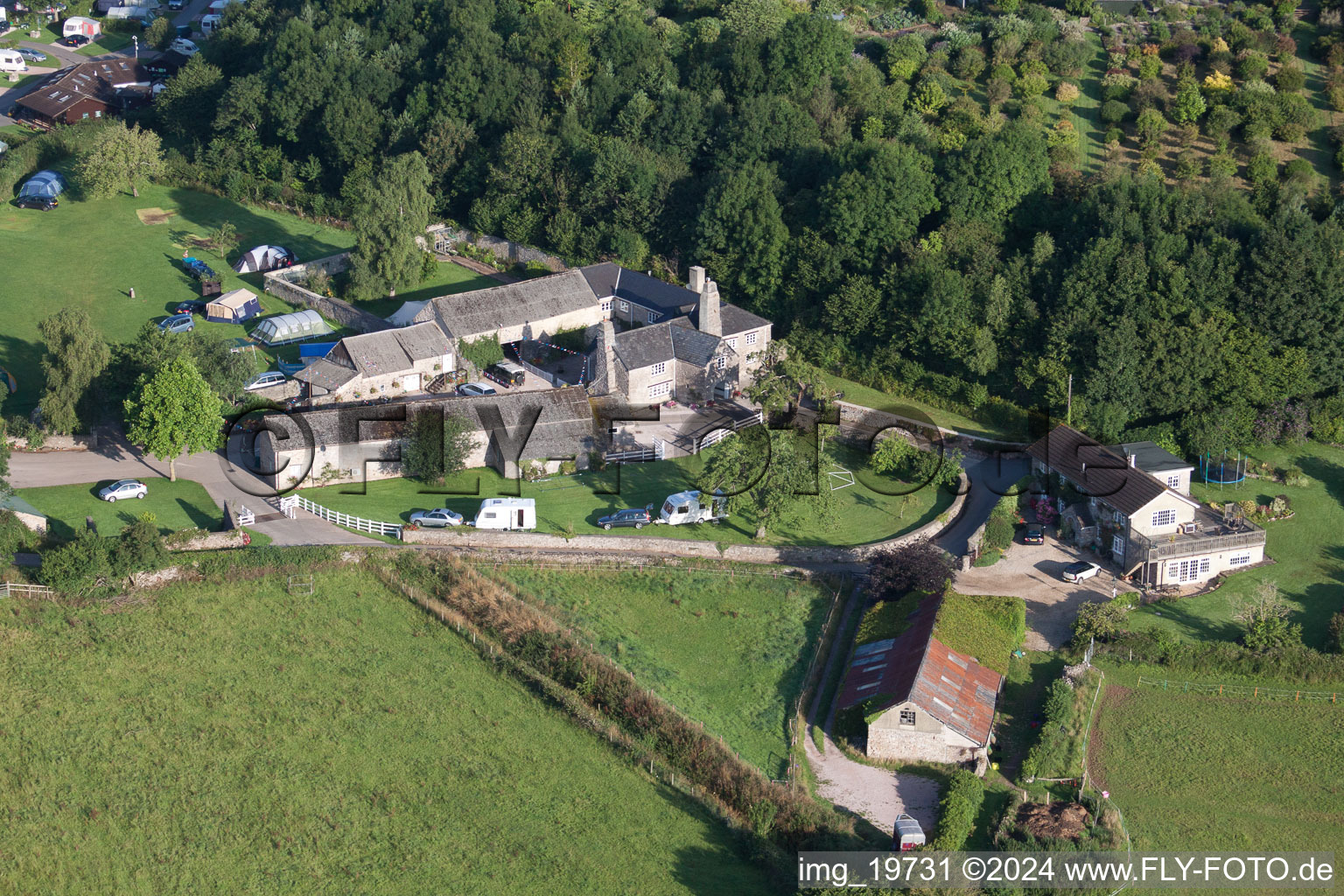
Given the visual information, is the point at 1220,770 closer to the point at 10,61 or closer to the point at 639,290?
the point at 639,290

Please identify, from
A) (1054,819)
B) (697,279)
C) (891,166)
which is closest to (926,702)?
(1054,819)

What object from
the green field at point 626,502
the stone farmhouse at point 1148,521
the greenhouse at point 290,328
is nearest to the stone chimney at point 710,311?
the green field at point 626,502

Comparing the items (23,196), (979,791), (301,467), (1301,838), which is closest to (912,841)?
(979,791)

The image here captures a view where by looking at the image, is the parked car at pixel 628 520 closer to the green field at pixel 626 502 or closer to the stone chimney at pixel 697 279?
the green field at pixel 626 502

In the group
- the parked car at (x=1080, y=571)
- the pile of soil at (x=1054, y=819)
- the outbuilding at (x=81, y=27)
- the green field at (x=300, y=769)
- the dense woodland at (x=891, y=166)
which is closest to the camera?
the green field at (x=300, y=769)

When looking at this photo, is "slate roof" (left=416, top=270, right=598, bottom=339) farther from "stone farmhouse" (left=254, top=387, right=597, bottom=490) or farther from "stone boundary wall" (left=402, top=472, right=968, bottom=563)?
"stone boundary wall" (left=402, top=472, right=968, bottom=563)

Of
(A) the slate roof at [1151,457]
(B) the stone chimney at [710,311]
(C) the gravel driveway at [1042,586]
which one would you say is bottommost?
(C) the gravel driveway at [1042,586]
